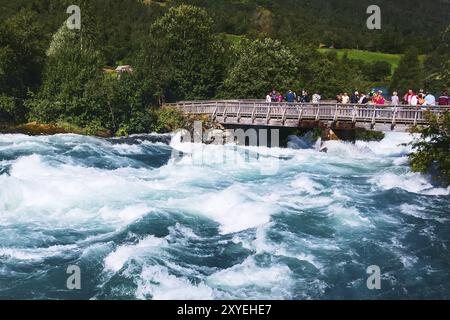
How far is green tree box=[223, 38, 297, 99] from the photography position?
181ft

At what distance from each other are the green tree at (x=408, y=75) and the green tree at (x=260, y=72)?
5644 cm

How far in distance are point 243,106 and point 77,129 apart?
1418cm

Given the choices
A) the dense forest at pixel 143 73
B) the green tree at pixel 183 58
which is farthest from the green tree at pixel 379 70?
the green tree at pixel 183 58

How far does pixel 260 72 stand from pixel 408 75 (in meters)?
70.2

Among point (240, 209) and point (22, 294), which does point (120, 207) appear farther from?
point (22, 294)

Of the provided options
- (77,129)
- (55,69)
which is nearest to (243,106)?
(77,129)

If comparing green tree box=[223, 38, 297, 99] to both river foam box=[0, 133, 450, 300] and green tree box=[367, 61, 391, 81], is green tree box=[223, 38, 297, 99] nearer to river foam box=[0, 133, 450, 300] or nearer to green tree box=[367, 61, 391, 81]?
river foam box=[0, 133, 450, 300]

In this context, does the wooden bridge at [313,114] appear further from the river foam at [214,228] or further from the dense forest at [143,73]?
the dense forest at [143,73]

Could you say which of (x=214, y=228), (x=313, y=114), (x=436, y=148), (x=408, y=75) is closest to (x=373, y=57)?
(x=408, y=75)

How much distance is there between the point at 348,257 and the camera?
18938 mm

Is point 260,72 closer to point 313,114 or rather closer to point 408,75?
point 313,114

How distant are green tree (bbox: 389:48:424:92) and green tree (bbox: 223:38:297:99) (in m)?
56.4

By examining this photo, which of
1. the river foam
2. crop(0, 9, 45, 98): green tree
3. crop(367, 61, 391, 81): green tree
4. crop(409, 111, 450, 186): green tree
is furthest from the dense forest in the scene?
crop(367, 61, 391, 81): green tree

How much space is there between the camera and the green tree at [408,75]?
354ft
